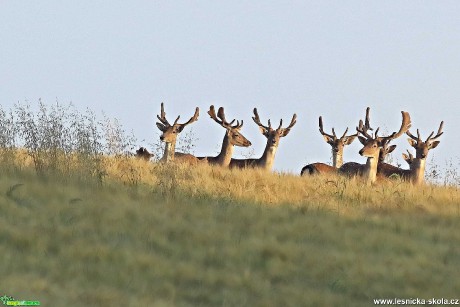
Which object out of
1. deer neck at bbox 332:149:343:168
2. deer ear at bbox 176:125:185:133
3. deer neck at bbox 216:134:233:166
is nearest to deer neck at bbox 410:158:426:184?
deer neck at bbox 332:149:343:168

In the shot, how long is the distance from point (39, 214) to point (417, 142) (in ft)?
43.4

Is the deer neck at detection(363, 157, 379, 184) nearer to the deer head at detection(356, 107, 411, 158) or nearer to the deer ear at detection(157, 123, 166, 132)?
the deer head at detection(356, 107, 411, 158)

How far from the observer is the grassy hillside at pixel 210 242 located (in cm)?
805

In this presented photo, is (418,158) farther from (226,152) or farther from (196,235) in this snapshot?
(196,235)

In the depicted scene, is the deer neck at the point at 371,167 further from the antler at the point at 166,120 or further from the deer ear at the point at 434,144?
the antler at the point at 166,120

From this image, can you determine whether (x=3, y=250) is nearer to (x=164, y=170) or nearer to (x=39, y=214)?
(x=39, y=214)

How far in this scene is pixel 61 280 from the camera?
307 inches

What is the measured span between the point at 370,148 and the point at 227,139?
13.6 ft

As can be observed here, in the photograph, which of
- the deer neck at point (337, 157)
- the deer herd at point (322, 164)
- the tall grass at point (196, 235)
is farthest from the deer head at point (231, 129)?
the tall grass at point (196, 235)

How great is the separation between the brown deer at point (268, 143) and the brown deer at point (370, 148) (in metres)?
1.98

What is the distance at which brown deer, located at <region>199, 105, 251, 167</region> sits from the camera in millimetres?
21594

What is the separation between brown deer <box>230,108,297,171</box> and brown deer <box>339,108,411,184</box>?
1.98 m

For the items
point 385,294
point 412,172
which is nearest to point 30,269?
point 385,294

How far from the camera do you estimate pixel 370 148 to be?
1927 cm
